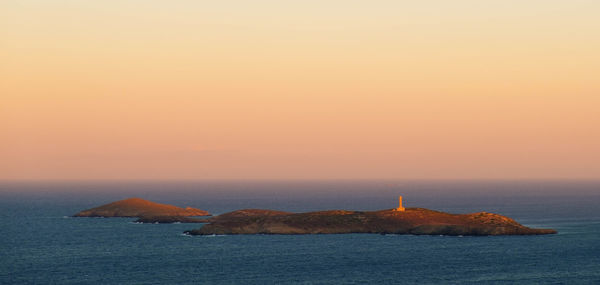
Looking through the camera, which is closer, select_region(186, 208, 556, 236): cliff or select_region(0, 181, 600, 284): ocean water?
select_region(0, 181, 600, 284): ocean water

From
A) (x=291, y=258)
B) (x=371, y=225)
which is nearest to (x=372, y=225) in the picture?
→ (x=371, y=225)

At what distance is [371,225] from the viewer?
15125 centimetres

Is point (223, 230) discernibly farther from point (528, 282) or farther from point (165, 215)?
point (528, 282)

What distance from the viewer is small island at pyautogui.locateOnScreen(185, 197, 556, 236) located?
145 meters

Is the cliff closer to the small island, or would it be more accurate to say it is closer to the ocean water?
the small island

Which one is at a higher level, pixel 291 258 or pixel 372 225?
pixel 372 225

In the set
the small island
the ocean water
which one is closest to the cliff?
the small island

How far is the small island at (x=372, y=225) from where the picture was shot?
475 feet

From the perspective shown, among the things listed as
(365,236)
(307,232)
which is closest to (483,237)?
(365,236)

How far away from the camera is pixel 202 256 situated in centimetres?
10950

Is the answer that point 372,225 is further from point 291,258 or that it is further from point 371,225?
point 291,258

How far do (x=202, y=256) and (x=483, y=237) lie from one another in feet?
192

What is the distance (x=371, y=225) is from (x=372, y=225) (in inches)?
8.2

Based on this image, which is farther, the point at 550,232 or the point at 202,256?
the point at 550,232
